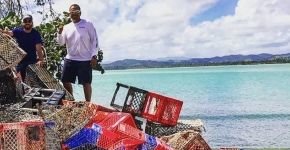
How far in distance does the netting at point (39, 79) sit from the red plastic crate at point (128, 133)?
2.63 meters

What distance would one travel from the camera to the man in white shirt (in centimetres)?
801

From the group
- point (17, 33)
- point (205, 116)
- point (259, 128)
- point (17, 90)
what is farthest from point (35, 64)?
point (205, 116)

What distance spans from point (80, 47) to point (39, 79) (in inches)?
32.0

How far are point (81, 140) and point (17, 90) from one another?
1854mm

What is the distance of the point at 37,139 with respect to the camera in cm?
499

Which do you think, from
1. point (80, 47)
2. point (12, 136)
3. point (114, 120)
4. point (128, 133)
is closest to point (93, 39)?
point (80, 47)

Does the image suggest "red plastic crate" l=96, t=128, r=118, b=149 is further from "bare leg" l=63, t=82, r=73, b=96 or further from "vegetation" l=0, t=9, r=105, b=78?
"vegetation" l=0, t=9, r=105, b=78

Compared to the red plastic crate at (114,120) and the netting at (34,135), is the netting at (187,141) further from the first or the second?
the netting at (34,135)

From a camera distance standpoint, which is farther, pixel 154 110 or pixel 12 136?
pixel 154 110

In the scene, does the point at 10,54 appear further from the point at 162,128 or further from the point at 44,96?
the point at 162,128

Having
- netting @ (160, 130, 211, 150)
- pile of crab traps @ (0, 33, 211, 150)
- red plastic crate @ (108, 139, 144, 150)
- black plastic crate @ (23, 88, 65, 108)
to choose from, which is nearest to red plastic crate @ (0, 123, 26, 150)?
pile of crab traps @ (0, 33, 211, 150)

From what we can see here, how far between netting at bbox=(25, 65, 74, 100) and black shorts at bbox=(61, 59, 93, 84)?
25 cm

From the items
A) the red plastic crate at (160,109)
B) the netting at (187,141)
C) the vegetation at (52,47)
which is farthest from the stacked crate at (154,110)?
the vegetation at (52,47)

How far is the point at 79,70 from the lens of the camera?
8.16 metres
